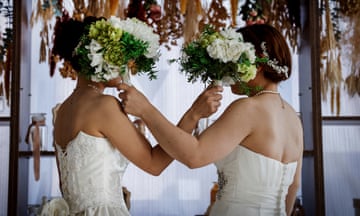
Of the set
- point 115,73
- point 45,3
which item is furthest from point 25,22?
point 115,73

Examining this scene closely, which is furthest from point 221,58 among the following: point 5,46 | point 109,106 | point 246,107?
point 5,46

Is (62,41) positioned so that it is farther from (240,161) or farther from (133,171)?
(133,171)

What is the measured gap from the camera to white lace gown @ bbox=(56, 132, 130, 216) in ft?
6.40

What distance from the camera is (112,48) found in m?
1.84

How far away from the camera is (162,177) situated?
12.2ft

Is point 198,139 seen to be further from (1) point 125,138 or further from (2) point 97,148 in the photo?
(2) point 97,148

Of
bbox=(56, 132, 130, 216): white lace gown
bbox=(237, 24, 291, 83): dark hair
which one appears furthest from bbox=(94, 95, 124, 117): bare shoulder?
bbox=(237, 24, 291, 83): dark hair

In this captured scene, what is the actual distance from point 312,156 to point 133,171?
1266 millimetres

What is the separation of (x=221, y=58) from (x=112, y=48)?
388mm

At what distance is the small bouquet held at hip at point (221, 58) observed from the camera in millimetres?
1831

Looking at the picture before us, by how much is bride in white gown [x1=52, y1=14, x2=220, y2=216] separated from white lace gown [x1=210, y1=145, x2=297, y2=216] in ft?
0.76

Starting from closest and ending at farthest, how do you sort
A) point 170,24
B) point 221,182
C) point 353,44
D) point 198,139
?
1. point 198,139
2. point 221,182
3. point 353,44
4. point 170,24

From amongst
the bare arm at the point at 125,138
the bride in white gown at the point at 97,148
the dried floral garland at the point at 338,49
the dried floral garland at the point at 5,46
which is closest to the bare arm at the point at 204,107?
the bride in white gown at the point at 97,148

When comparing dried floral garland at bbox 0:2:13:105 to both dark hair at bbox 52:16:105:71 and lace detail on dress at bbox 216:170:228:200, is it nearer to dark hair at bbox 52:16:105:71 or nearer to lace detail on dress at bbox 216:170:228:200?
dark hair at bbox 52:16:105:71
